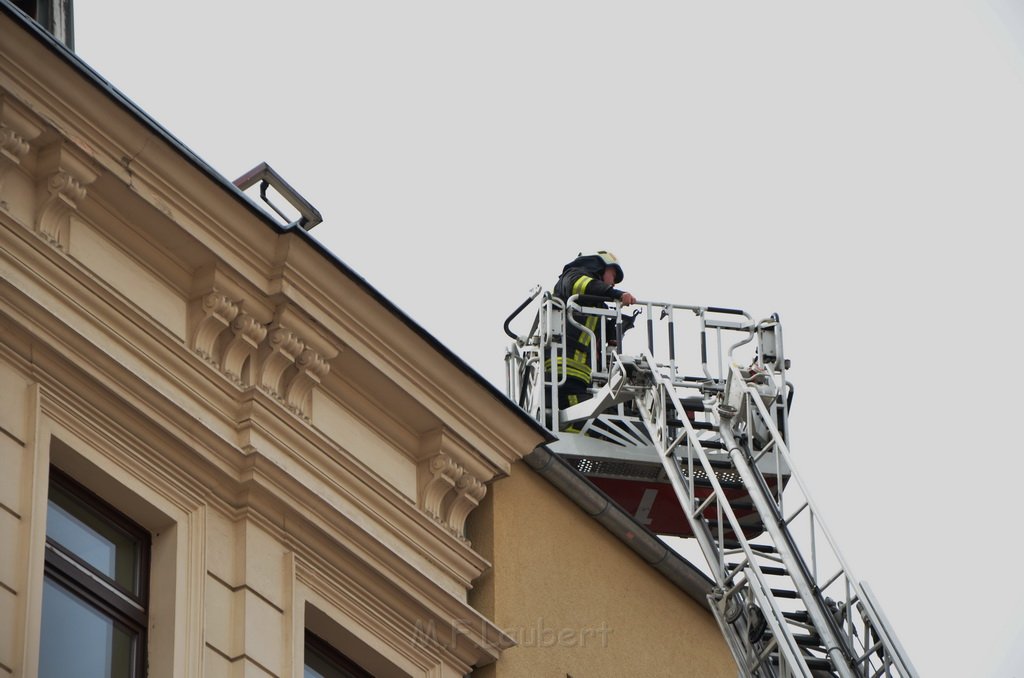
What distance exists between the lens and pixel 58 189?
11.4 metres

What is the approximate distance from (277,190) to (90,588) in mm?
3611

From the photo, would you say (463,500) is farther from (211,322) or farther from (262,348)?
(211,322)

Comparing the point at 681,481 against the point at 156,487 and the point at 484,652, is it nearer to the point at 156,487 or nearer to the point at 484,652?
the point at 484,652

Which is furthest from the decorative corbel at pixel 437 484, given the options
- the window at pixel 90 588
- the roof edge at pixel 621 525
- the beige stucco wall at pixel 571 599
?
the window at pixel 90 588

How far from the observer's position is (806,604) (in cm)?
1492

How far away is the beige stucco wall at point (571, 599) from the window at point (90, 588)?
2900 millimetres

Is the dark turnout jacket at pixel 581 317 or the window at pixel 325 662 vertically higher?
the dark turnout jacket at pixel 581 317

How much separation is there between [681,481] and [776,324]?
3210 millimetres

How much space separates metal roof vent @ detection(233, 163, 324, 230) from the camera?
44.5ft

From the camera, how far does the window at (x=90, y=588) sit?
10.8 meters

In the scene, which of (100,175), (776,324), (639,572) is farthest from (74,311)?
(776,324)

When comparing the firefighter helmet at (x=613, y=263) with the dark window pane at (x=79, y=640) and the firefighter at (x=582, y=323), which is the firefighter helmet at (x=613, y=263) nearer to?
the firefighter at (x=582, y=323)

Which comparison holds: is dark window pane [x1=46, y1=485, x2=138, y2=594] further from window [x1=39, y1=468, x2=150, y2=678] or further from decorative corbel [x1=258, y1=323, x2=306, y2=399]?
decorative corbel [x1=258, y1=323, x2=306, y2=399]

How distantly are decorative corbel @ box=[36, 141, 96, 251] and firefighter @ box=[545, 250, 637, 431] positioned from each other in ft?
29.9
